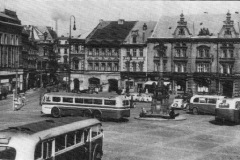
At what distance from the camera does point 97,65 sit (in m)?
72.1

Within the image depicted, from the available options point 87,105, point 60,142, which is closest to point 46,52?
point 87,105

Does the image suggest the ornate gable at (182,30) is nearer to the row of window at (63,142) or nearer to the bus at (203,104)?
the bus at (203,104)

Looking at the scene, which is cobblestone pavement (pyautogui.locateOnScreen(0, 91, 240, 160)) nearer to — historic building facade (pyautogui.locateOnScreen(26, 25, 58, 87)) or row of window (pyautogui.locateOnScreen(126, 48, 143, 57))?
row of window (pyautogui.locateOnScreen(126, 48, 143, 57))

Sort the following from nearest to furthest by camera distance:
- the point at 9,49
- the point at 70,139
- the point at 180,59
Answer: the point at 70,139 < the point at 180,59 < the point at 9,49

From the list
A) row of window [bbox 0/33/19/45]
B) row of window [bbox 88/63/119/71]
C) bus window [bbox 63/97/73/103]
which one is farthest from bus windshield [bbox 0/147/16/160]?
row of window [bbox 88/63/119/71]

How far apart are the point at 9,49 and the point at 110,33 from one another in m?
18.2

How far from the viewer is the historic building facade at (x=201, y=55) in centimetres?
6316

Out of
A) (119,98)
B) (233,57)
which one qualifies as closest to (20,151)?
(119,98)

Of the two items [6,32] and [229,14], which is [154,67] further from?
[6,32]

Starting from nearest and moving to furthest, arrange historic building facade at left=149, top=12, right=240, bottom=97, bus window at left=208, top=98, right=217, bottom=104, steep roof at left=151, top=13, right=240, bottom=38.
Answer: bus window at left=208, top=98, right=217, bottom=104, historic building facade at left=149, top=12, right=240, bottom=97, steep roof at left=151, top=13, right=240, bottom=38

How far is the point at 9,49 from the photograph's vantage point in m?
68.9

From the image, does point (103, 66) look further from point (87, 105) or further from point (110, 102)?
point (110, 102)

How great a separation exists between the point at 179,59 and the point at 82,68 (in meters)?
18.2

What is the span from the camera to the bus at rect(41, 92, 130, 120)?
3384 cm
